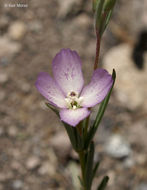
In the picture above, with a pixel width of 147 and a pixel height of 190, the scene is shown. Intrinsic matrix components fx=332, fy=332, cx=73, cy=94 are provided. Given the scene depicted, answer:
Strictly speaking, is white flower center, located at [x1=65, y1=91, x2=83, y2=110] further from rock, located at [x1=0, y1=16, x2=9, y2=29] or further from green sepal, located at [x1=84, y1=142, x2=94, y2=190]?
rock, located at [x1=0, y1=16, x2=9, y2=29]

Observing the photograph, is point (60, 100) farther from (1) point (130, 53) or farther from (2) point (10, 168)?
(1) point (130, 53)

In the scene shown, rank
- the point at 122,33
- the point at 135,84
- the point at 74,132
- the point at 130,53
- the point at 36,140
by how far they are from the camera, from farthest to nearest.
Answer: the point at 122,33 < the point at 130,53 < the point at 135,84 < the point at 36,140 < the point at 74,132

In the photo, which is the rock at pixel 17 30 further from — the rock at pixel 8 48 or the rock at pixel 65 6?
the rock at pixel 65 6

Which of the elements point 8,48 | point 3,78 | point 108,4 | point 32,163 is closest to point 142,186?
point 32,163

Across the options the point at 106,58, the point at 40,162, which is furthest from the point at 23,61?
the point at 40,162

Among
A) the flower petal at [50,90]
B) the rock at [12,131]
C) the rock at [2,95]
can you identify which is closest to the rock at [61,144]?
the rock at [12,131]

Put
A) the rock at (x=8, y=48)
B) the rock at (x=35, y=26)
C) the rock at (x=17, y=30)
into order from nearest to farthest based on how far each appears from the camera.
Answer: the rock at (x=8, y=48) < the rock at (x=17, y=30) < the rock at (x=35, y=26)

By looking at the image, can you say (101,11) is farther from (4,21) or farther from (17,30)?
(4,21)
